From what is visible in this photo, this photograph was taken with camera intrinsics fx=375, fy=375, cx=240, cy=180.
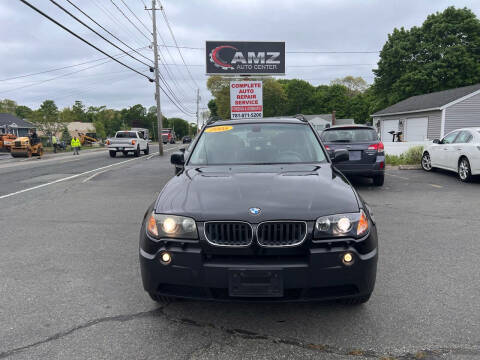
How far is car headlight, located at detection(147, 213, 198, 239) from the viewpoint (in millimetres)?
2572

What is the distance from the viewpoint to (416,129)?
30047mm

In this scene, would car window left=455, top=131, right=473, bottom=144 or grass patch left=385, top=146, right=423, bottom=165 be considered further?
grass patch left=385, top=146, right=423, bottom=165

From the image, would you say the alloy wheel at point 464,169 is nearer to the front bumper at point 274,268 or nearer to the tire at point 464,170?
the tire at point 464,170

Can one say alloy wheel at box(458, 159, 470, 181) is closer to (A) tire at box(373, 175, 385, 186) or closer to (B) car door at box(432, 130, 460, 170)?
(B) car door at box(432, 130, 460, 170)

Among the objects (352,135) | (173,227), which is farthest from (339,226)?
(352,135)

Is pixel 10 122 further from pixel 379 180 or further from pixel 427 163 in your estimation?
pixel 379 180

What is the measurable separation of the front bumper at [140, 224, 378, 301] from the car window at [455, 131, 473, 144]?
9.22 metres

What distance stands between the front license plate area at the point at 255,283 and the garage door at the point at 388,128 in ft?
112

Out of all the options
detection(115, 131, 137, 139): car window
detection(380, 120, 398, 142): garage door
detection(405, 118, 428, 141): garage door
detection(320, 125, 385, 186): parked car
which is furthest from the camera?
detection(380, 120, 398, 142): garage door

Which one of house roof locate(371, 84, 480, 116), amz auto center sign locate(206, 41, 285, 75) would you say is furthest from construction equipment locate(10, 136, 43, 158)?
house roof locate(371, 84, 480, 116)

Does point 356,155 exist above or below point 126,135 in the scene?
below

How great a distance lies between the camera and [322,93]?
90875 mm

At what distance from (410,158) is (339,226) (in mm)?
14163

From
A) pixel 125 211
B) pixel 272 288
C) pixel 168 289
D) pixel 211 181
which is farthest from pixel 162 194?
pixel 125 211
